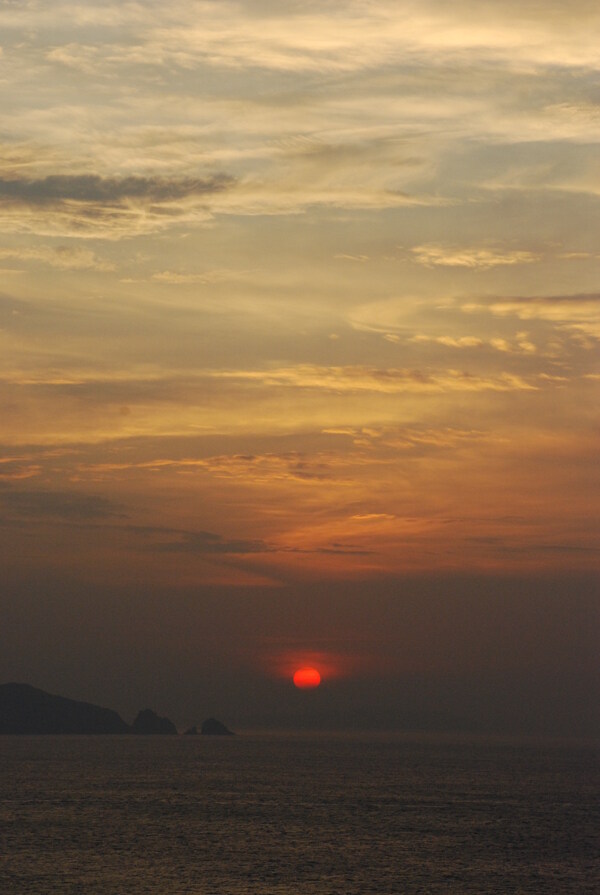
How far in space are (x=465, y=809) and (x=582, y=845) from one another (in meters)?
43.2

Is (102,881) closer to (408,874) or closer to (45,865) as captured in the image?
(45,865)

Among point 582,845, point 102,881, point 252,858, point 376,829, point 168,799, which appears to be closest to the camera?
point 102,881

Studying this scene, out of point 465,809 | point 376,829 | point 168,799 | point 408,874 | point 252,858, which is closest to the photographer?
point 408,874

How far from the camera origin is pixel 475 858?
4611 inches

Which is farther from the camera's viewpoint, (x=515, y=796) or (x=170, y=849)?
(x=515, y=796)

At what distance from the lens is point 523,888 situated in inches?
3930

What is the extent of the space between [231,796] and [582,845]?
80107 millimetres

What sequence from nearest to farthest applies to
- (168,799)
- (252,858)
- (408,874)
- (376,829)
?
(408,874) < (252,858) < (376,829) < (168,799)

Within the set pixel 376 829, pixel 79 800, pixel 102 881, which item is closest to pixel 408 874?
pixel 102 881

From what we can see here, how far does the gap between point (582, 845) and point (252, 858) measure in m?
39.3

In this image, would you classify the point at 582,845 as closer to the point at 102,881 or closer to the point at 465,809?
the point at 465,809

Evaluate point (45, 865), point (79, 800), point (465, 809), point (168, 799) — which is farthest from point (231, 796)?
point (45, 865)

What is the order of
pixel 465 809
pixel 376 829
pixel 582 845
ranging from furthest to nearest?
pixel 465 809 < pixel 376 829 < pixel 582 845

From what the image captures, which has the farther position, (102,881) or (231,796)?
(231,796)
